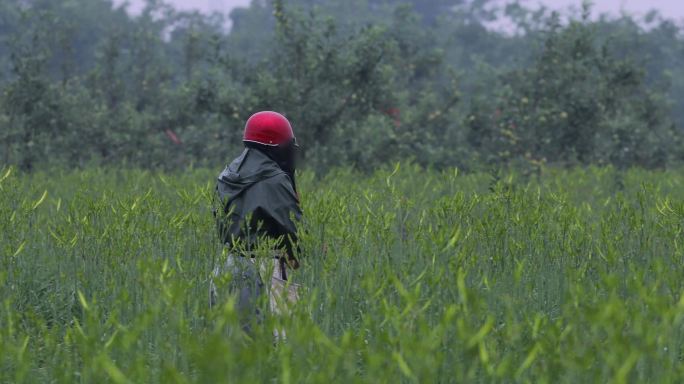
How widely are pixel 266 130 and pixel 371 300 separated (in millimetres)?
1717

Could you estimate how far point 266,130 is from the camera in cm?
509

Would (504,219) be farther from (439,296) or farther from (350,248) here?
A: (439,296)

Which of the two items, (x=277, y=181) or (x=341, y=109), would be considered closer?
(x=277, y=181)

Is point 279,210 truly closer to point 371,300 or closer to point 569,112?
point 371,300

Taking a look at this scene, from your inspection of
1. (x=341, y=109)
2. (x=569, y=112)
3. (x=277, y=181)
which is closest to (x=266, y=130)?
(x=277, y=181)

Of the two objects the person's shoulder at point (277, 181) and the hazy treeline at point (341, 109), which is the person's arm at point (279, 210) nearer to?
the person's shoulder at point (277, 181)

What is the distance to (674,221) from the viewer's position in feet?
18.9

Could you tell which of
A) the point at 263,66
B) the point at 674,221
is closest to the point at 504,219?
the point at 674,221

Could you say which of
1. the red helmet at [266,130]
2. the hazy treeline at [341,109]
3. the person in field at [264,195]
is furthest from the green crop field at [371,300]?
the hazy treeline at [341,109]

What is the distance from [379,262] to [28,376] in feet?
6.95

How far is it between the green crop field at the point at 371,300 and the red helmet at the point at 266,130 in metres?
0.52

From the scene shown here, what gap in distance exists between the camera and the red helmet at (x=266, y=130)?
16.7ft

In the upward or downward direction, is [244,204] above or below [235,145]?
above

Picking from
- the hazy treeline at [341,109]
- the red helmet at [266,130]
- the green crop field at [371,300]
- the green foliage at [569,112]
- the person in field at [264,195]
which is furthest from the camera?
the green foliage at [569,112]
